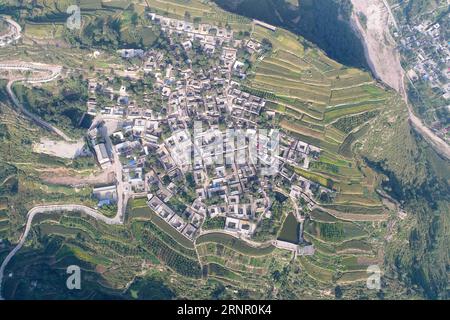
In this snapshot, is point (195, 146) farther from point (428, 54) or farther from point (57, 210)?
point (428, 54)

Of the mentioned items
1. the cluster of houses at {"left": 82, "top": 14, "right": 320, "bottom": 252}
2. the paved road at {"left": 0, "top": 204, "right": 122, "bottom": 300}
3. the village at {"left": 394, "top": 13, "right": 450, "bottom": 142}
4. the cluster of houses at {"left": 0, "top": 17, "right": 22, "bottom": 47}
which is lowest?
the paved road at {"left": 0, "top": 204, "right": 122, "bottom": 300}

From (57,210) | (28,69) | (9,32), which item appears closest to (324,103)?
(57,210)

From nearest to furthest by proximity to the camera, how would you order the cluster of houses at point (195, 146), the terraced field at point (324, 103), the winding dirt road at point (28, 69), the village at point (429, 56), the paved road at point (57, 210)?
the paved road at point (57, 210), the cluster of houses at point (195, 146), the terraced field at point (324, 103), the winding dirt road at point (28, 69), the village at point (429, 56)

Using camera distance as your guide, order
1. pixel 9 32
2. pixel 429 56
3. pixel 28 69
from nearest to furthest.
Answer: pixel 28 69, pixel 9 32, pixel 429 56

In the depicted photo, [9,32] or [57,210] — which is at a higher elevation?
[9,32]

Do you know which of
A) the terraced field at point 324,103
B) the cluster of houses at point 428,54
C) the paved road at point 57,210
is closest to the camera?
the paved road at point 57,210

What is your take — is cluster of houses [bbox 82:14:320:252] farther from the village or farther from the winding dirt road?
the village

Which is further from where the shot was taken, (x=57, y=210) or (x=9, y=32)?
(x=9, y=32)

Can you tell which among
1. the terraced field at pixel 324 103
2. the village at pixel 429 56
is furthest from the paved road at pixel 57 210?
the village at pixel 429 56

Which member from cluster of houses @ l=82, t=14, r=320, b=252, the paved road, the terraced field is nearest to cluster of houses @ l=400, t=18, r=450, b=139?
the terraced field

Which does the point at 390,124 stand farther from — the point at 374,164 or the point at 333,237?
the point at 333,237

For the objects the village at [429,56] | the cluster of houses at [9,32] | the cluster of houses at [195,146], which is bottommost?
the cluster of houses at [195,146]

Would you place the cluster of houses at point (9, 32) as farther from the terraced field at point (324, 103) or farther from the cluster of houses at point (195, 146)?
the terraced field at point (324, 103)
